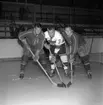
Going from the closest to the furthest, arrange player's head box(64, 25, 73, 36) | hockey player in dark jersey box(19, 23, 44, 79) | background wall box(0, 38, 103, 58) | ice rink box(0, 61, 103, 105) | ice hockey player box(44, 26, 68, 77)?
1. ice rink box(0, 61, 103, 105)
2. player's head box(64, 25, 73, 36)
3. hockey player in dark jersey box(19, 23, 44, 79)
4. ice hockey player box(44, 26, 68, 77)
5. background wall box(0, 38, 103, 58)

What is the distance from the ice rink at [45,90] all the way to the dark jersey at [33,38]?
0.69 metres

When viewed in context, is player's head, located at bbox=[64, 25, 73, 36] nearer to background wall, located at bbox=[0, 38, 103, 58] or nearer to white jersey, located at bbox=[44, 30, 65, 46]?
white jersey, located at bbox=[44, 30, 65, 46]

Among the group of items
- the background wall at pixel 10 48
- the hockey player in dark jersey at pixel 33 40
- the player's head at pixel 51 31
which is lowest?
the background wall at pixel 10 48

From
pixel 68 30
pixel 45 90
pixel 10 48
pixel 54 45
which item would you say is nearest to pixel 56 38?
pixel 54 45

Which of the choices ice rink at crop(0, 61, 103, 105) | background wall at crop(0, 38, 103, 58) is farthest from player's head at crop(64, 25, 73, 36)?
background wall at crop(0, 38, 103, 58)

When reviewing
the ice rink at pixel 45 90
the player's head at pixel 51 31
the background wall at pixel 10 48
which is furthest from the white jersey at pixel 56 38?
the background wall at pixel 10 48

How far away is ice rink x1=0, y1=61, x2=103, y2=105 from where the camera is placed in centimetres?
266

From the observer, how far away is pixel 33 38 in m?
3.64

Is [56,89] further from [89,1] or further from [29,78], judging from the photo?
[89,1]

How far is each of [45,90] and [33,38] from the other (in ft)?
3.49

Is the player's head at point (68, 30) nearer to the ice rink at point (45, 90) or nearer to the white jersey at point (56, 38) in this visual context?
the white jersey at point (56, 38)

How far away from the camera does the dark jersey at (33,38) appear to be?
352cm

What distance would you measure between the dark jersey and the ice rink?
0.69 metres

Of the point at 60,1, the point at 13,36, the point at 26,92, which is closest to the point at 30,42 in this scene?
the point at 26,92
